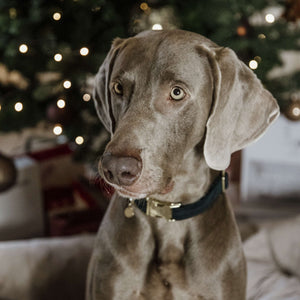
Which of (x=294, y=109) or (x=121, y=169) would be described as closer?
(x=121, y=169)

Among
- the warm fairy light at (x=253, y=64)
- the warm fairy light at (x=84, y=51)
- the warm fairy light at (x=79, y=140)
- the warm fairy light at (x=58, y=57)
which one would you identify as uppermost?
the warm fairy light at (x=84, y=51)

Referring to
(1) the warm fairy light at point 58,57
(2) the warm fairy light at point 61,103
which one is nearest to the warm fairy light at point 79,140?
(2) the warm fairy light at point 61,103

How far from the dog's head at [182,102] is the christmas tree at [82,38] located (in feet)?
2.56

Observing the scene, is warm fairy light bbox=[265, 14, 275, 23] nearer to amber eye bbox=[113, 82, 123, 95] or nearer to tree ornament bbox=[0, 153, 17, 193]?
amber eye bbox=[113, 82, 123, 95]

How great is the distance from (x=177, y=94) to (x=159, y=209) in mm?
341

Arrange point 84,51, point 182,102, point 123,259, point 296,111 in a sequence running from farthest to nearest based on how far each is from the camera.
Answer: point 296,111, point 84,51, point 123,259, point 182,102

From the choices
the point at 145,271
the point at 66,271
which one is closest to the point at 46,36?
the point at 66,271

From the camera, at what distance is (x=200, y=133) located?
45.6 inches

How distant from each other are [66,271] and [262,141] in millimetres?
1609

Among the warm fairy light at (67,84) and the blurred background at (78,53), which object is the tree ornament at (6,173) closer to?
the blurred background at (78,53)

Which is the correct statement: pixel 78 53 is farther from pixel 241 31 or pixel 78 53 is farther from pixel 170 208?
pixel 170 208

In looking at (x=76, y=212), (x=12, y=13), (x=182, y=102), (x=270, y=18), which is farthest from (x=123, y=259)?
(x=76, y=212)

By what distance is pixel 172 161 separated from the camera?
1.10 m

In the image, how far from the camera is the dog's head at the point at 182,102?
1.07 metres
